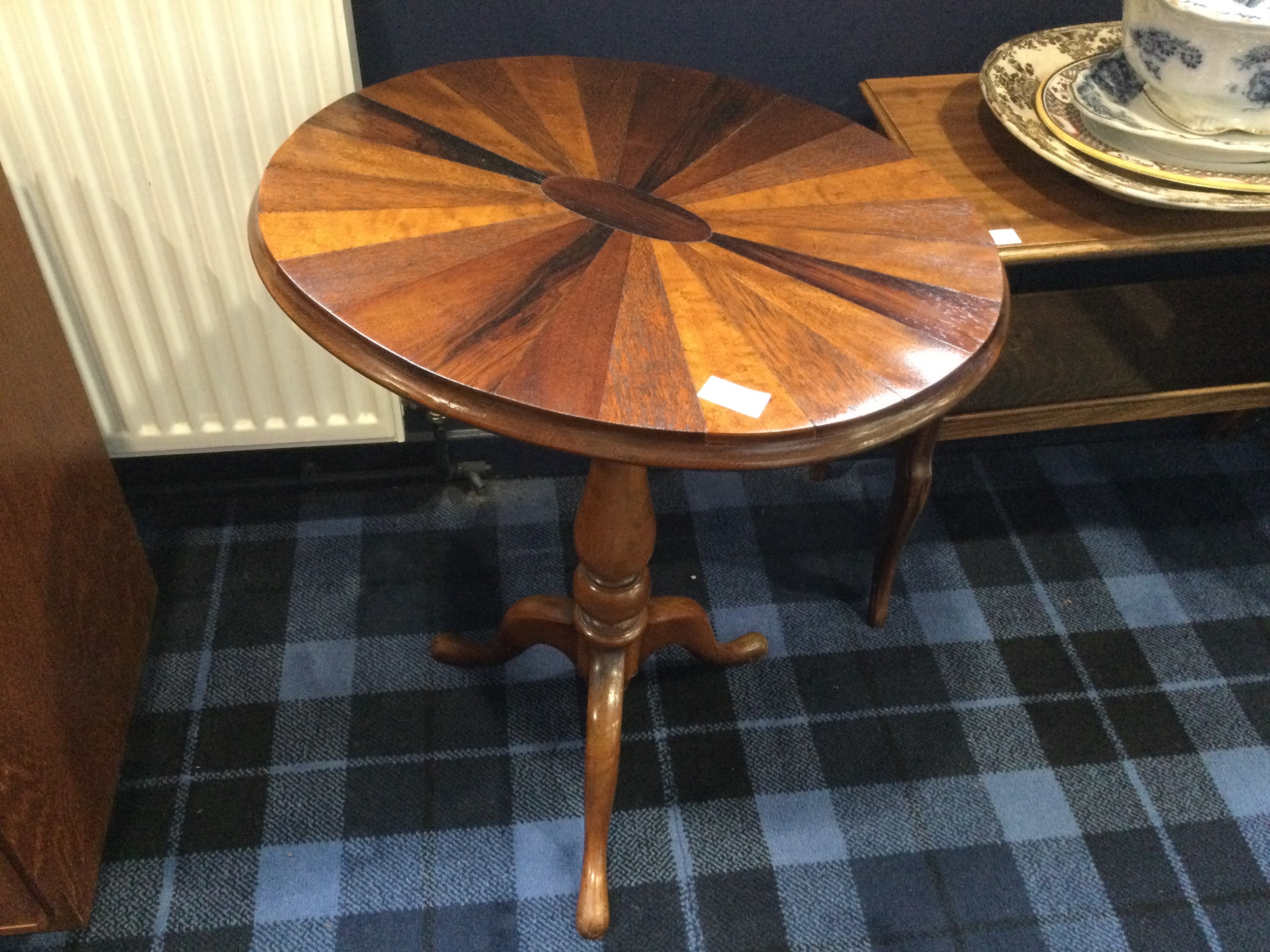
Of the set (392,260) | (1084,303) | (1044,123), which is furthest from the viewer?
(1084,303)

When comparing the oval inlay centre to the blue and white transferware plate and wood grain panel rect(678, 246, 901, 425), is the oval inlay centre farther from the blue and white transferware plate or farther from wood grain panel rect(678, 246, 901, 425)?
the blue and white transferware plate

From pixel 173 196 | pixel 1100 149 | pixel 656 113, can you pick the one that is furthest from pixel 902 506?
pixel 173 196

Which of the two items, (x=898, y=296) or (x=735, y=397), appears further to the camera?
(x=898, y=296)

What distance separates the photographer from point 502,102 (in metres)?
1.04

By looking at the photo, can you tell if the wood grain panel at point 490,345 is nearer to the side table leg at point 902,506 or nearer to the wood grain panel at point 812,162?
the wood grain panel at point 812,162

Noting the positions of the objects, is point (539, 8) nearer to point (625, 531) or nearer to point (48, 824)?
point (625, 531)

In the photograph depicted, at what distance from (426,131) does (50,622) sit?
0.62m

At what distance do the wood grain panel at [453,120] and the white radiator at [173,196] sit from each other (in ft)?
0.43

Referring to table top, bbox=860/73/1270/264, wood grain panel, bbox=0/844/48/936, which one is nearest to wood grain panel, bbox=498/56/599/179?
table top, bbox=860/73/1270/264

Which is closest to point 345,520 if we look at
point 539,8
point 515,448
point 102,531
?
point 515,448

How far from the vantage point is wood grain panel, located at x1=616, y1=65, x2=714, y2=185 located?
98 centimetres

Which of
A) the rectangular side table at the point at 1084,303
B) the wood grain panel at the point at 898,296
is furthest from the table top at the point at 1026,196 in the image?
the wood grain panel at the point at 898,296

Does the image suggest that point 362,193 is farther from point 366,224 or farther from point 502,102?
point 502,102

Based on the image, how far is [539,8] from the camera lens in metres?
1.25
